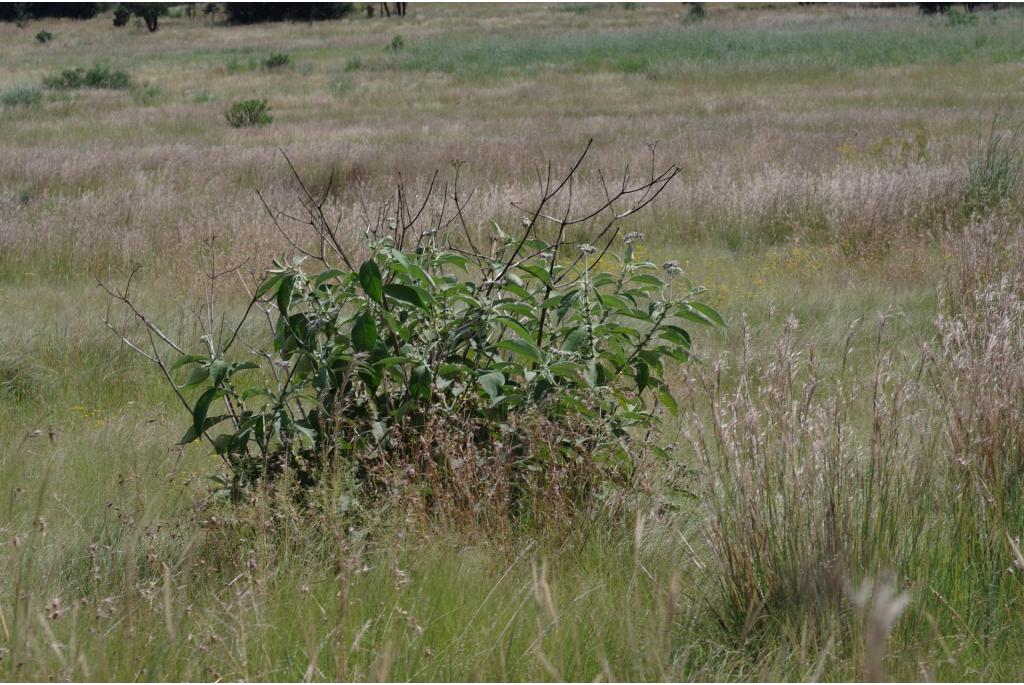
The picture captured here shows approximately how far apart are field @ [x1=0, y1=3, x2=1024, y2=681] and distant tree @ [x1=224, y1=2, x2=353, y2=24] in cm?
6171

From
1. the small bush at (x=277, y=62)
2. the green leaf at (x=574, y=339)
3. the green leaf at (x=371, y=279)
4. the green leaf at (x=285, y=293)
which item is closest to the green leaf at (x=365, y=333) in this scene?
the green leaf at (x=371, y=279)

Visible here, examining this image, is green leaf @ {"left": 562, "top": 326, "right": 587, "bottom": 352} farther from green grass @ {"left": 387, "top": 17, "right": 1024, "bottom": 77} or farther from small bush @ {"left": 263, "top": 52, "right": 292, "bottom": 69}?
small bush @ {"left": 263, "top": 52, "right": 292, "bottom": 69}

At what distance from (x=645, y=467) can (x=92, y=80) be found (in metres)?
32.9

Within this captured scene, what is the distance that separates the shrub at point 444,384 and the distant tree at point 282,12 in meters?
78.9

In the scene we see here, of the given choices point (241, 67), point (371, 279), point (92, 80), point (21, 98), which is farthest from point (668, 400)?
point (241, 67)

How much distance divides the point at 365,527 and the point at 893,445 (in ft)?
4.97

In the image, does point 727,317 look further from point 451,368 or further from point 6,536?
point 6,536

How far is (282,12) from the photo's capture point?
7900 centimetres

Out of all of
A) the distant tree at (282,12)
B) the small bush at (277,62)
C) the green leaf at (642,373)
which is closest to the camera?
the green leaf at (642,373)

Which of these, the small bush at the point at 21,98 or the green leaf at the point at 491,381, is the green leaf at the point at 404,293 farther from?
the small bush at the point at 21,98

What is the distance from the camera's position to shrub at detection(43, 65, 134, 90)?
30.9 metres

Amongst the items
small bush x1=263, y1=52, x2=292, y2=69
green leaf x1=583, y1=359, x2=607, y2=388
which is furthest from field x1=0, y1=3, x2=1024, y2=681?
small bush x1=263, y1=52, x2=292, y2=69

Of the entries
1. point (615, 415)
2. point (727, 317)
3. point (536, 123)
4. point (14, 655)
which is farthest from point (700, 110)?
point (14, 655)

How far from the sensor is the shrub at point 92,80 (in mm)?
30884
